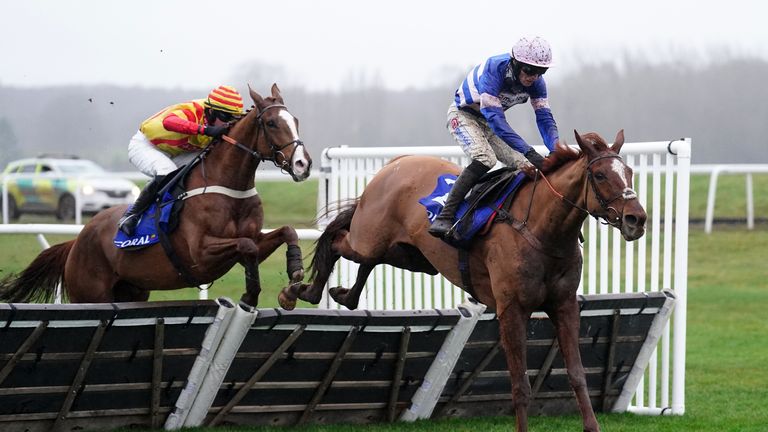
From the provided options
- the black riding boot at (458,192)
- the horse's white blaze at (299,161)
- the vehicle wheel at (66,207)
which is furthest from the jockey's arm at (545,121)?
the vehicle wheel at (66,207)

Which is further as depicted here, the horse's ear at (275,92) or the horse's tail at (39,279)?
the horse's tail at (39,279)

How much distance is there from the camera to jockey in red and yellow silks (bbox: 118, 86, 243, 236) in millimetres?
7723

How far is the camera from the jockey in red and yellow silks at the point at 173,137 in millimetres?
7723

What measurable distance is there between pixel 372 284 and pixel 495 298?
2345 mm

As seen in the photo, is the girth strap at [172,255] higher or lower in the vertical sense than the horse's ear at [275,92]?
lower

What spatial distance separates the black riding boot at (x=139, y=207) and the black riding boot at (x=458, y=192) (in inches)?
74.1

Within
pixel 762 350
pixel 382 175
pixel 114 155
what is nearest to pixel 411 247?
pixel 382 175

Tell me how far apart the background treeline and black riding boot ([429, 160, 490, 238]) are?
15.5 meters

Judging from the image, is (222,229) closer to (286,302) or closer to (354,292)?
(286,302)

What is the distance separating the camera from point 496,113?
6.70m

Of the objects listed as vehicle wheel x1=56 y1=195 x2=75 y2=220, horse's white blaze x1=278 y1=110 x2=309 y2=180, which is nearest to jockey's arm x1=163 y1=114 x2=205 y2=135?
horse's white blaze x1=278 y1=110 x2=309 y2=180

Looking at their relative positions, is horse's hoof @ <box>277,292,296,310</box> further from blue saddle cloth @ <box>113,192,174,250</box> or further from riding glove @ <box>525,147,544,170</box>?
riding glove @ <box>525,147,544,170</box>

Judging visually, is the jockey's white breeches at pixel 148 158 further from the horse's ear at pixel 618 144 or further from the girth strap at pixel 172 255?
the horse's ear at pixel 618 144

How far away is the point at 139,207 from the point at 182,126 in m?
0.57
